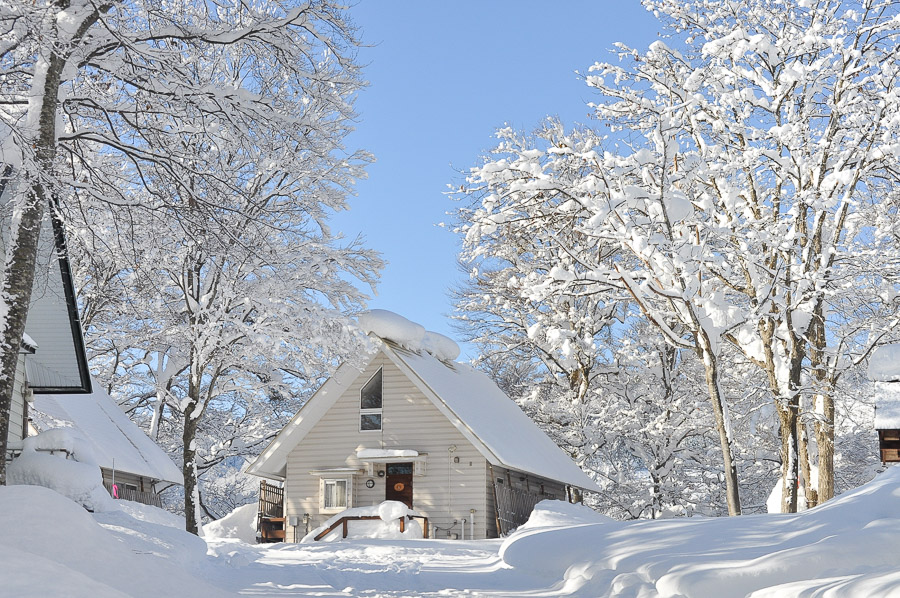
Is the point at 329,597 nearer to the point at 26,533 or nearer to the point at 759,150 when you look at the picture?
the point at 26,533

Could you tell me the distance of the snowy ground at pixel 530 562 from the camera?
6281mm

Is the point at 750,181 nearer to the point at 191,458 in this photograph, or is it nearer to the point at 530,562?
the point at 530,562

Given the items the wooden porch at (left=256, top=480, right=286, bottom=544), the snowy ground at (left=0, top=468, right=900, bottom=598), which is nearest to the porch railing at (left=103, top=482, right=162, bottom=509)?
the wooden porch at (left=256, top=480, right=286, bottom=544)

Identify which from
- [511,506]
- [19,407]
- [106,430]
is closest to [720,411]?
[511,506]

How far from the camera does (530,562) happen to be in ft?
38.0

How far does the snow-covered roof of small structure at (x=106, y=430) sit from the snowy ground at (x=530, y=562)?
27.4 feet

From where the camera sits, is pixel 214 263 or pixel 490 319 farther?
pixel 490 319

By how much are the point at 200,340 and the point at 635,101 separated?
1050cm

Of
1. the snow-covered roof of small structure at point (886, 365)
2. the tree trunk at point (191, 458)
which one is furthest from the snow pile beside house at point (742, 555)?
the tree trunk at point (191, 458)

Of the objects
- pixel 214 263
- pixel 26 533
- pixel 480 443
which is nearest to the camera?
pixel 26 533

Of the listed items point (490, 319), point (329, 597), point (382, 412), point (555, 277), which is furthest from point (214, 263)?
point (490, 319)

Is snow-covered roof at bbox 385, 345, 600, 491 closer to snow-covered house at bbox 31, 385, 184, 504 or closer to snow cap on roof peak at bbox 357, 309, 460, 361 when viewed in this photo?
snow cap on roof peak at bbox 357, 309, 460, 361

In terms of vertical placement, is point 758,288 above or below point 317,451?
above

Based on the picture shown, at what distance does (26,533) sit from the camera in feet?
24.0
